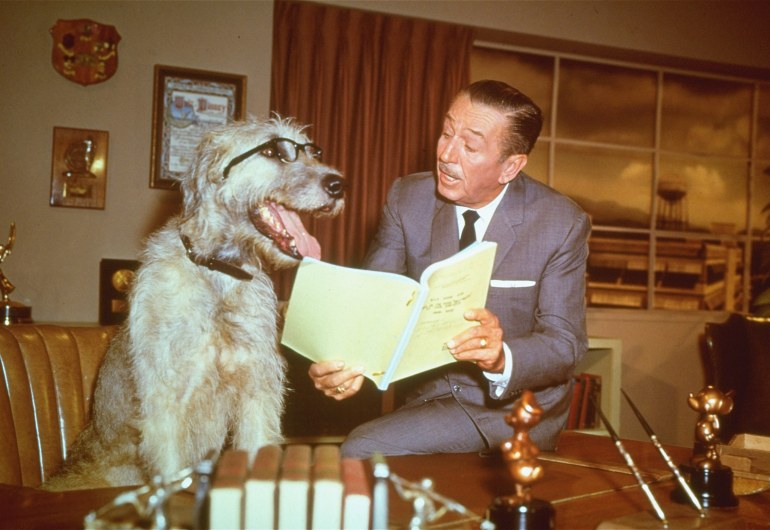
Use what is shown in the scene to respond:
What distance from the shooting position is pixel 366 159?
5078 mm

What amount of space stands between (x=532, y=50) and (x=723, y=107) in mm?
2046

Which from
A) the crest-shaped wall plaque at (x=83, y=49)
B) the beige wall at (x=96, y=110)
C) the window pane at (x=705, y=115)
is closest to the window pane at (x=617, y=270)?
the window pane at (x=705, y=115)

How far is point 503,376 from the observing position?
81.3 inches

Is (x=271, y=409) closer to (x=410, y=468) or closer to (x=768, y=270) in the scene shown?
(x=410, y=468)

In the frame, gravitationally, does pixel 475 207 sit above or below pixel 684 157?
below

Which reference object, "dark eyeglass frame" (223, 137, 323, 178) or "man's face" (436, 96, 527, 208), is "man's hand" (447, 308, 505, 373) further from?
"dark eyeglass frame" (223, 137, 323, 178)

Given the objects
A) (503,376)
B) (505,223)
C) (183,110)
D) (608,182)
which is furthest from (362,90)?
(503,376)

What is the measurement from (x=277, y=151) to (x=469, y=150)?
2.19ft

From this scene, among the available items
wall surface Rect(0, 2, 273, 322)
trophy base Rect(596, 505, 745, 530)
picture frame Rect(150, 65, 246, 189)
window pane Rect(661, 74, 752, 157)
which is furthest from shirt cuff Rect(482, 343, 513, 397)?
window pane Rect(661, 74, 752, 157)

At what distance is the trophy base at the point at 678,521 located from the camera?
4.18ft

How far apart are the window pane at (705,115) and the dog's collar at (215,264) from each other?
5.20 meters

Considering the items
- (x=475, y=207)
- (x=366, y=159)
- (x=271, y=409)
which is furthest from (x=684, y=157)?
(x=271, y=409)

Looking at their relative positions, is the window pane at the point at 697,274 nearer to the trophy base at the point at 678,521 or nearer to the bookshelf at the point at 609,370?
the bookshelf at the point at 609,370

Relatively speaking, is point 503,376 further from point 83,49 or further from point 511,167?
point 83,49
